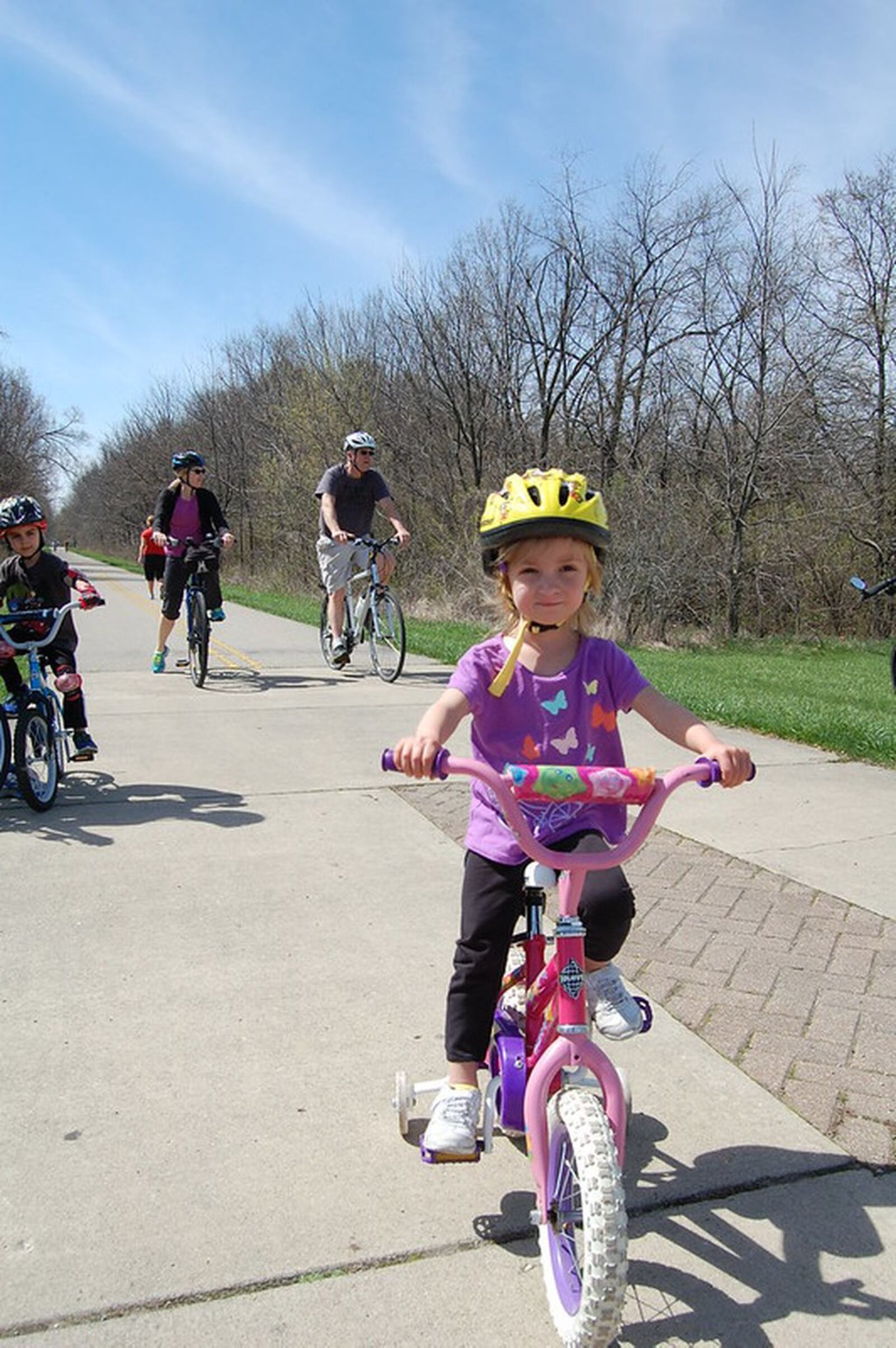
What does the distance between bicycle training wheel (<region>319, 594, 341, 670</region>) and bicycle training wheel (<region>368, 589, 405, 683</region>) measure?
19.5 inches

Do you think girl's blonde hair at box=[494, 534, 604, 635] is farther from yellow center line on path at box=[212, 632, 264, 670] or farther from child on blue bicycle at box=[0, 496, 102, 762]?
yellow center line on path at box=[212, 632, 264, 670]

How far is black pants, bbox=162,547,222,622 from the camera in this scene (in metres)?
9.81

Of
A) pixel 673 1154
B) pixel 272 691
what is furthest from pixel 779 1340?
pixel 272 691

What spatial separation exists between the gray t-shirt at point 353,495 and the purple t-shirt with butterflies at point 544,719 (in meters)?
7.38

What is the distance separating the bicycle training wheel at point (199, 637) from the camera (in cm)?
945

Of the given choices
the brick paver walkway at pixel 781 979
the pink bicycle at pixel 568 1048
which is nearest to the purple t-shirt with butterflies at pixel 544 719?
the pink bicycle at pixel 568 1048

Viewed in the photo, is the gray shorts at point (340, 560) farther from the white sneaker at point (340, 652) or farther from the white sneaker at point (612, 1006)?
the white sneaker at point (612, 1006)

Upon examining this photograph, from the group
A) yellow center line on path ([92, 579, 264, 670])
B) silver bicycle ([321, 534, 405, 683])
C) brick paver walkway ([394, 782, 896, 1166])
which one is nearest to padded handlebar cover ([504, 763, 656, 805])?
brick paver walkway ([394, 782, 896, 1166])

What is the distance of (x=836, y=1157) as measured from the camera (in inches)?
104

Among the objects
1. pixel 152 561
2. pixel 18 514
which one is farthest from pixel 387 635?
pixel 152 561

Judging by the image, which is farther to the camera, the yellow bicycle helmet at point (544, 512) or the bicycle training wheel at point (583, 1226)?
the yellow bicycle helmet at point (544, 512)

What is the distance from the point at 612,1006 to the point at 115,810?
3708 millimetres

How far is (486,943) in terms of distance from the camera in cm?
251

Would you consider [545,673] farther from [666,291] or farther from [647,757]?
[666,291]
